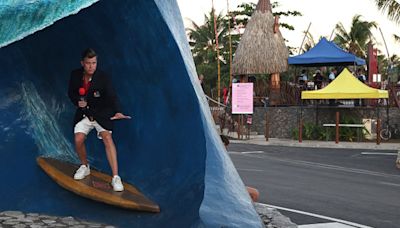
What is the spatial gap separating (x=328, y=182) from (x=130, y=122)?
693cm

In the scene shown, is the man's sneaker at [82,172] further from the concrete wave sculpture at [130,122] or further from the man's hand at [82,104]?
the man's hand at [82,104]

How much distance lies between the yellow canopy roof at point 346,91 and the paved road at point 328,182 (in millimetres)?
3018

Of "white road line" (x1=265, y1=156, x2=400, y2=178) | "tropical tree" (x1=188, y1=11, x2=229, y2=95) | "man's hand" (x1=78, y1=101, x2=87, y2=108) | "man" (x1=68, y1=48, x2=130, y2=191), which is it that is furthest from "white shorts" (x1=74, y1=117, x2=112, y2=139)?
"tropical tree" (x1=188, y1=11, x2=229, y2=95)

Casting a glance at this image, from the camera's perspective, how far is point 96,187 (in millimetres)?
4922

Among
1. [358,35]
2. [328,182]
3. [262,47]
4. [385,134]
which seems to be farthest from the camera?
[358,35]

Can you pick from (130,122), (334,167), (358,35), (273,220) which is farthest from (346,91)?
(358,35)

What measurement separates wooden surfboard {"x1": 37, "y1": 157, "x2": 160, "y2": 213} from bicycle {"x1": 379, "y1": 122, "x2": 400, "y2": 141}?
20359 millimetres

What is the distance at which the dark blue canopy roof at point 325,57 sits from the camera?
2495 cm

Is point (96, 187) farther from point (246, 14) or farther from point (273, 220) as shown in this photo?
point (246, 14)

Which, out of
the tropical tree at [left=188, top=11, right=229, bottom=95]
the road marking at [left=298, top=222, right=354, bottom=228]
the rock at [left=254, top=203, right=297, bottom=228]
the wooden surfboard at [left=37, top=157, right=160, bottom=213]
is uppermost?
the tropical tree at [left=188, top=11, right=229, bottom=95]

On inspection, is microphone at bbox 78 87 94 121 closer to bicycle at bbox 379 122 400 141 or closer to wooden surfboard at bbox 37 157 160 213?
wooden surfboard at bbox 37 157 160 213

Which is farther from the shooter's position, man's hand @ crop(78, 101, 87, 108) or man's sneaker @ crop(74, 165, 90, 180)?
man's sneaker @ crop(74, 165, 90, 180)

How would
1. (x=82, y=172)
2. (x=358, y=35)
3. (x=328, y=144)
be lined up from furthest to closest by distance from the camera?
(x=358, y=35), (x=328, y=144), (x=82, y=172)

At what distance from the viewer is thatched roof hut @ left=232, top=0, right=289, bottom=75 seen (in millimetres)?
28125
